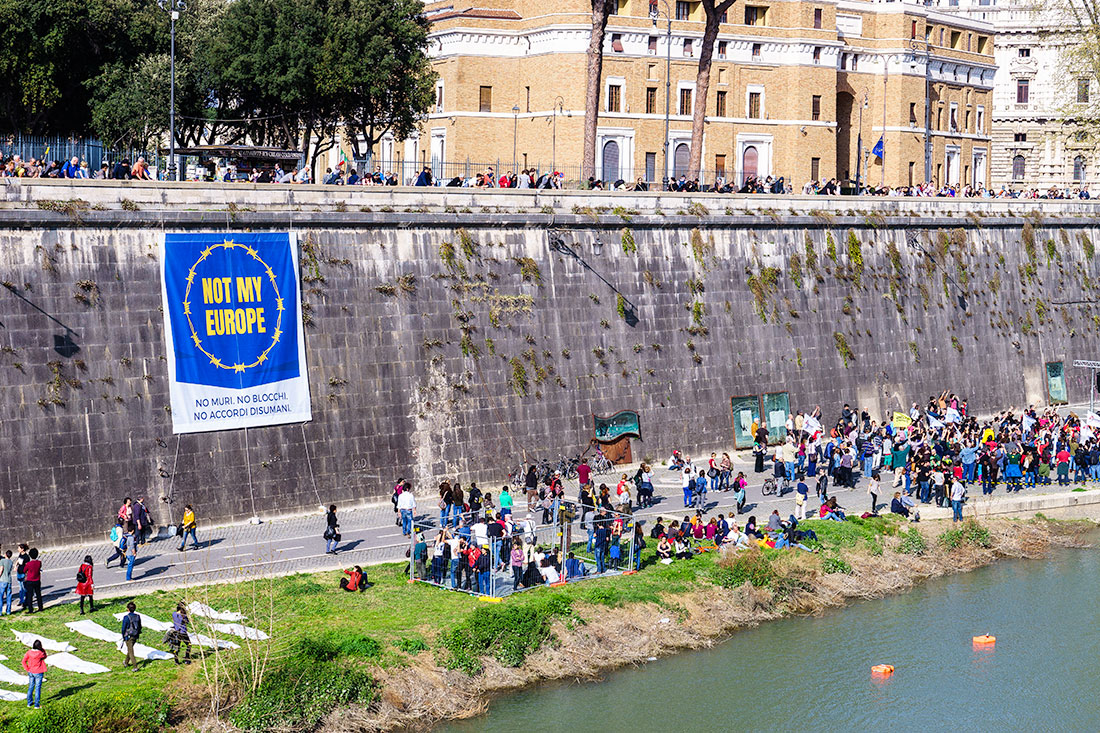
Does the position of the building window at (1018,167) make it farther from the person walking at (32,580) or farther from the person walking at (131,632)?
the person walking at (131,632)

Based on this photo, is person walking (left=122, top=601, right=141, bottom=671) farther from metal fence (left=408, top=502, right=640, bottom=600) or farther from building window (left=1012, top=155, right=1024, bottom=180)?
building window (left=1012, top=155, right=1024, bottom=180)

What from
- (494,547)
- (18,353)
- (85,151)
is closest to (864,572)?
(494,547)

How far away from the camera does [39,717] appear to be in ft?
67.0

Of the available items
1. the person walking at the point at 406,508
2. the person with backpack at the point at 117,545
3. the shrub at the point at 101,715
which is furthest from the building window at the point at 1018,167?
the shrub at the point at 101,715

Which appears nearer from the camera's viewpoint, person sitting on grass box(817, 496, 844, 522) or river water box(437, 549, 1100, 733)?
river water box(437, 549, 1100, 733)

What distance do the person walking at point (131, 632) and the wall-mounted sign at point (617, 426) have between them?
1740 centimetres

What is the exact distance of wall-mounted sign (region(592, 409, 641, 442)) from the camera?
38.3 metres

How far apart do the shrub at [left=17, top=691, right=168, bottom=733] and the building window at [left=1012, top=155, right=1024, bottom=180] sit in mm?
84533

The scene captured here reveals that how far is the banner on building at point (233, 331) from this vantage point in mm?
31422

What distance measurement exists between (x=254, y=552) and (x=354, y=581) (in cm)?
312

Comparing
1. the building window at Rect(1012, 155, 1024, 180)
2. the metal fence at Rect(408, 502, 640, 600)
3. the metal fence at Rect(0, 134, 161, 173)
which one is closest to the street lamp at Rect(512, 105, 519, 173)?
the metal fence at Rect(0, 134, 161, 173)

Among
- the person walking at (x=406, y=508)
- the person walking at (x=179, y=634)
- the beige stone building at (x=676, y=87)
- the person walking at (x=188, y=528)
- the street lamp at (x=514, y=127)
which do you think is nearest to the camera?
the person walking at (x=179, y=634)

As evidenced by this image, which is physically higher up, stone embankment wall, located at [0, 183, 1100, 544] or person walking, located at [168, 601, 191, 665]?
stone embankment wall, located at [0, 183, 1100, 544]

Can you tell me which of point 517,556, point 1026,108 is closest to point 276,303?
point 517,556
